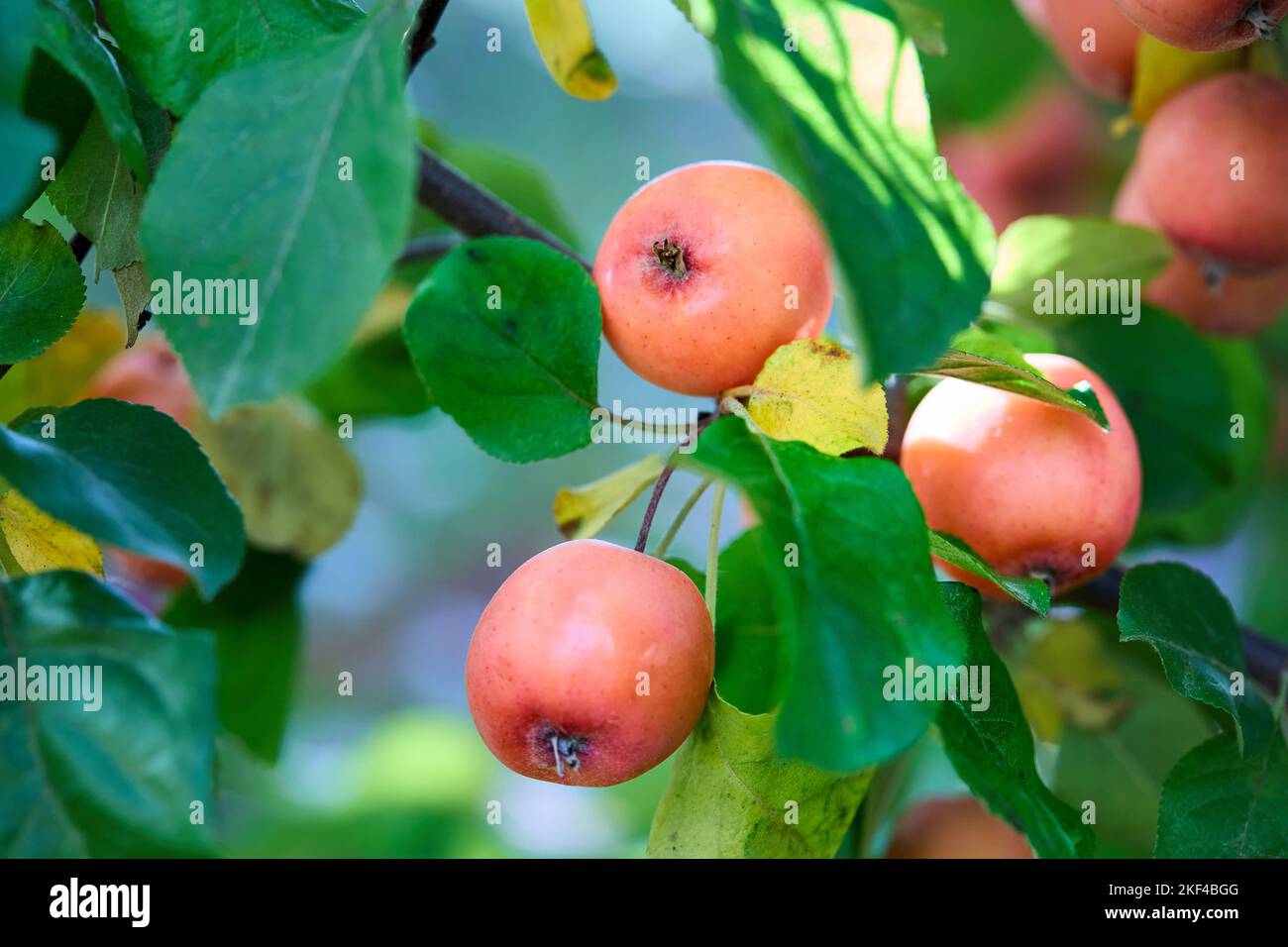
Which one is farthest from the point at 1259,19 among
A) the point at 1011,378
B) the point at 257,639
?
the point at 257,639

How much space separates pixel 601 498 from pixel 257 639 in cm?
39

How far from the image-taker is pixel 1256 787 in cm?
56

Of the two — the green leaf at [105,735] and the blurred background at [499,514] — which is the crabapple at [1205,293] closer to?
the blurred background at [499,514]

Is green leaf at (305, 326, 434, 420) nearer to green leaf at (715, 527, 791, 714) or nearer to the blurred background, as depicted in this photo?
the blurred background

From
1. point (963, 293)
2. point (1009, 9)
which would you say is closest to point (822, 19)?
point (963, 293)

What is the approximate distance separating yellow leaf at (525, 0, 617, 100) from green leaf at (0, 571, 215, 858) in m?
0.31

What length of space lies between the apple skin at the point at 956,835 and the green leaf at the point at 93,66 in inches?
23.5

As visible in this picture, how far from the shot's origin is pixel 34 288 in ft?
1.70

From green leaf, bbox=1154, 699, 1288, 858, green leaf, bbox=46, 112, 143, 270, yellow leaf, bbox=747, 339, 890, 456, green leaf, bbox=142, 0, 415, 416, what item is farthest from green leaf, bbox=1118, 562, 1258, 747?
green leaf, bbox=46, 112, 143, 270

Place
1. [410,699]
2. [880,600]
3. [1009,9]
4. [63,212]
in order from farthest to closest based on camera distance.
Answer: [410,699] < [1009,9] < [63,212] < [880,600]

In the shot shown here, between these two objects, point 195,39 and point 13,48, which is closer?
point 13,48

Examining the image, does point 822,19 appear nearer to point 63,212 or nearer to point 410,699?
point 63,212

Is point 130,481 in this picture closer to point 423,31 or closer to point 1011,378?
point 423,31
